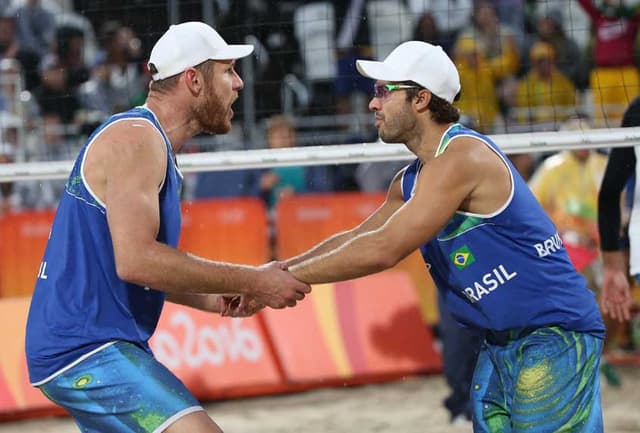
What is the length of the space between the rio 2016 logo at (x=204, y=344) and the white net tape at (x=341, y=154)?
2.96 meters

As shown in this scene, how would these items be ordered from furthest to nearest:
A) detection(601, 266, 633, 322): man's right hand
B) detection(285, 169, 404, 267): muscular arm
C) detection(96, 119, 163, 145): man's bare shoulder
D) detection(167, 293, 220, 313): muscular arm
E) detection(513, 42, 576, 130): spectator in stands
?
detection(513, 42, 576, 130): spectator in stands < detection(601, 266, 633, 322): man's right hand < detection(285, 169, 404, 267): muscular arm < detection(167, 293, 220, 313): muscular arm < detection(96, 119, 163, 145): man's bare shoulder

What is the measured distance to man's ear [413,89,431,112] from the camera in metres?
4.27

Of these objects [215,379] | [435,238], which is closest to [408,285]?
[215,379]

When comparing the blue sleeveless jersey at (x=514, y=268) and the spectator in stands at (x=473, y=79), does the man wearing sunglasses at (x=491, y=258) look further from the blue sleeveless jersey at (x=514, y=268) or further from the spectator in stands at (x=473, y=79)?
the spectator in stands at (x=473, y=79)

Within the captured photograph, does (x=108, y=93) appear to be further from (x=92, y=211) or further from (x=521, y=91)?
(x=92, y=211)

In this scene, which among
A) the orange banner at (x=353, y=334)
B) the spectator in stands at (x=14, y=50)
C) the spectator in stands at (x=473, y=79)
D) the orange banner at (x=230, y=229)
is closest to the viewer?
the orange banner at (x=353, y=334)

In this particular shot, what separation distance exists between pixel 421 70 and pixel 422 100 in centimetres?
11

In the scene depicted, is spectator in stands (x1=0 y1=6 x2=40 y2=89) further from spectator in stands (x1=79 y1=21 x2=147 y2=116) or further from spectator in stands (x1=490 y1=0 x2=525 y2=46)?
spectator in stands (x1=490 y1=0 x2=525 y2=46)

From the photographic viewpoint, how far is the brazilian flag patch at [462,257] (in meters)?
4.12

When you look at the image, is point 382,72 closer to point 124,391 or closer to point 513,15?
point 124,391

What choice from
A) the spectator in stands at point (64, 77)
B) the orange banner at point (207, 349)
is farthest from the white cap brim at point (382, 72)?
the spectator in stands at point (64, 77)

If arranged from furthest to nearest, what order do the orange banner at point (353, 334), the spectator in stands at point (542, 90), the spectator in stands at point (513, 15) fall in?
the spectator in stands at point (513, 15)
the spectator in stands at point (542, 90)
the orange banner at point (353, 334)

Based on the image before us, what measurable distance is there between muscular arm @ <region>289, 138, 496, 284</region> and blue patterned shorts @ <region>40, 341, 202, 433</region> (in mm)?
720

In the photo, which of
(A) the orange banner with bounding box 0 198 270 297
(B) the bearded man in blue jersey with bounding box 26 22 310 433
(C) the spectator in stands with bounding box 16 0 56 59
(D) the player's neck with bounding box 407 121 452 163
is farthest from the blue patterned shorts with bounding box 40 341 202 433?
(C) the spectator in stands with bounding box 16 0 56 59
